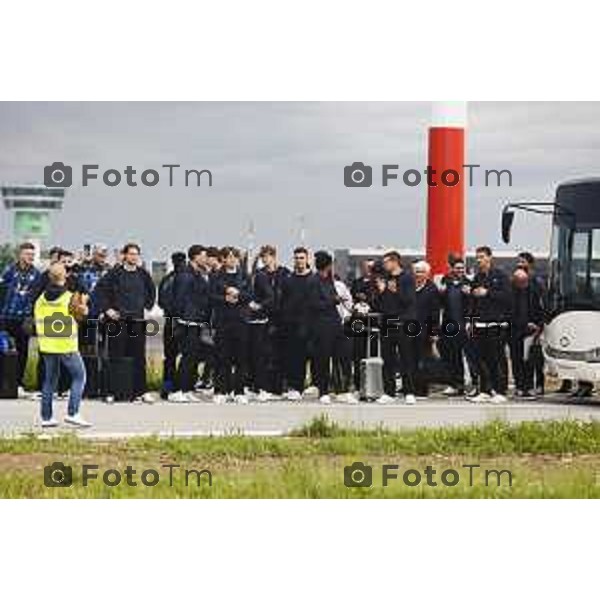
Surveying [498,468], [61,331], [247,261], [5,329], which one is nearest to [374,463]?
[498,468]

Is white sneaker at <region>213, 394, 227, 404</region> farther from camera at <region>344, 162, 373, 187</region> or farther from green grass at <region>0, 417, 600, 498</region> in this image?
camera at <region>344, 162, 373, 187</region>

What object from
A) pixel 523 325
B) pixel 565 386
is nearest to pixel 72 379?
pixel 523 325

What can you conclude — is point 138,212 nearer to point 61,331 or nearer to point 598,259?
point 61,331

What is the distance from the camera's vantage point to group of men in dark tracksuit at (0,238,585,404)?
14977mm

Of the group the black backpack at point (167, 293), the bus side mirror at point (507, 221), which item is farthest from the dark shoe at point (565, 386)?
the black backpack at point (167, 293)

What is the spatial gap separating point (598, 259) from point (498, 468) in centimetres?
493

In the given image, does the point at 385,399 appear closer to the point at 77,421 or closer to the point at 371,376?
the point at 371,376

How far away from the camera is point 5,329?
16234 mm

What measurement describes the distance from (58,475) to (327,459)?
2.02m

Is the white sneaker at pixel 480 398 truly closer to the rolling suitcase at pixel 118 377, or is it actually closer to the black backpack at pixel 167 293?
the black backpack at pixel 167 293

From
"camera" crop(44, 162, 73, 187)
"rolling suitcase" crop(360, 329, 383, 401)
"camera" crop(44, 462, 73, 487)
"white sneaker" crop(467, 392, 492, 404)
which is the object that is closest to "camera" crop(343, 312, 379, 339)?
"rolling suitcase" crop(360, 329, 383, 401)

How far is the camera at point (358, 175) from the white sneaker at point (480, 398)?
331 cm

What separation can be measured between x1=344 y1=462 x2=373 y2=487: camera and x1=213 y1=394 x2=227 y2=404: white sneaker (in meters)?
2.34
